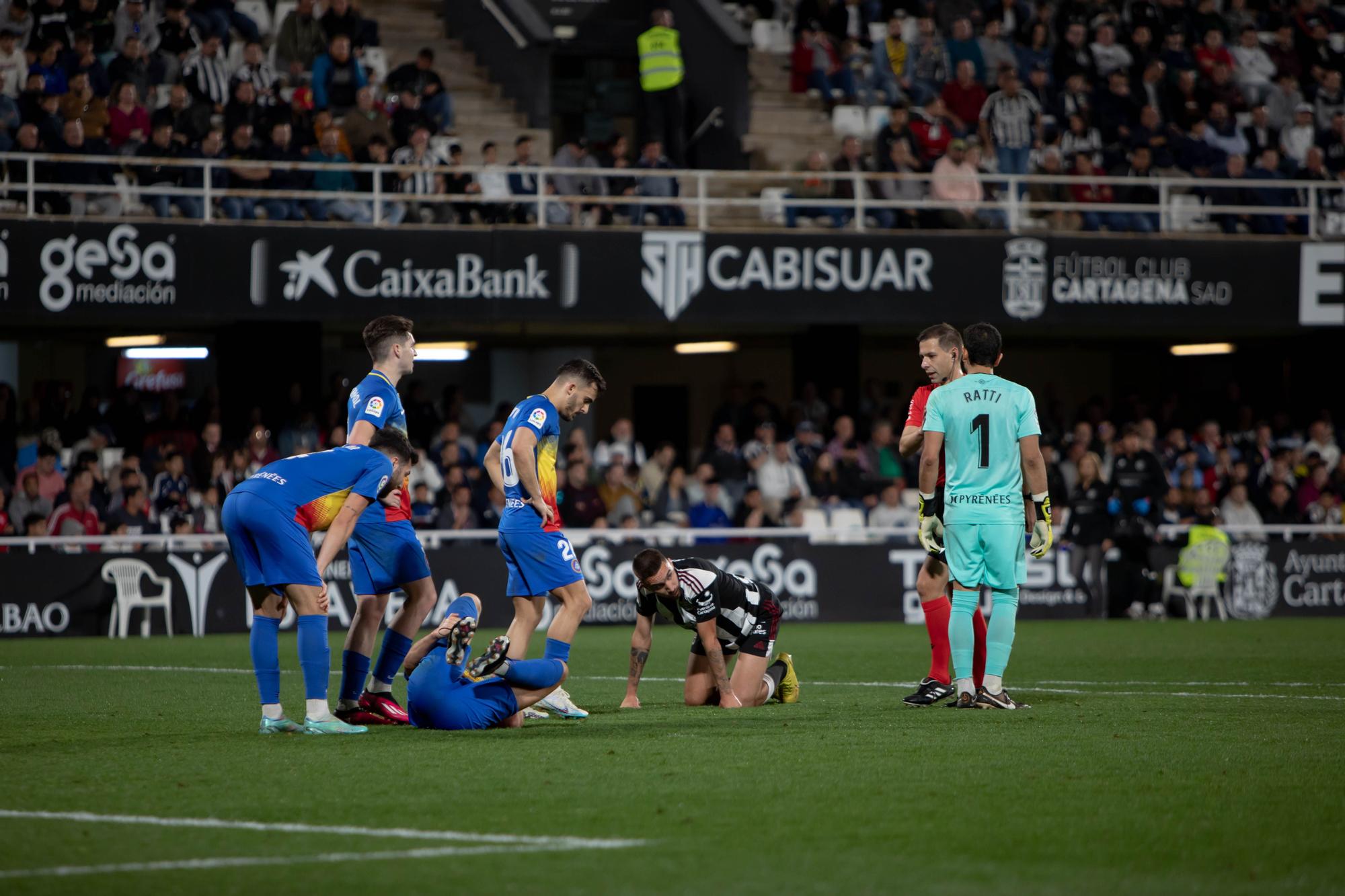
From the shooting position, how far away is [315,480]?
861cm

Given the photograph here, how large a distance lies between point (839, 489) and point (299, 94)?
8.33 meters

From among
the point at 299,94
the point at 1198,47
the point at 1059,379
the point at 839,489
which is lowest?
the point at 839,489

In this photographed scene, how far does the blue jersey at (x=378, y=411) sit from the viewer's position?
9.26m

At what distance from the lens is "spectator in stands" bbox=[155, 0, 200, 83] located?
70.2 ft

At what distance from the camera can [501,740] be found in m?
8.52

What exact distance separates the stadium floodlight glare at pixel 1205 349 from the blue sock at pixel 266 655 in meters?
23.3

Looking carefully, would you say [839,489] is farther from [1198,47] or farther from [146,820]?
[146,820]

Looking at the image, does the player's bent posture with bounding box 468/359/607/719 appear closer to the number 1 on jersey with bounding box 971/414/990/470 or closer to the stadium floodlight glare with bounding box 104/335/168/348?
the number 1 on jersey with bounding box 971/414/990/470

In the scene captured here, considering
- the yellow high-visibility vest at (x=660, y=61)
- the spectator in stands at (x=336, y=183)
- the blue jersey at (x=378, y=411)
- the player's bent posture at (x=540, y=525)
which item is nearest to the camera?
the blue jersey at (x=378, y=411)

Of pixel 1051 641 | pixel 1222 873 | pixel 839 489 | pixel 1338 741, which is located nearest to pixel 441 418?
pixel 839 489

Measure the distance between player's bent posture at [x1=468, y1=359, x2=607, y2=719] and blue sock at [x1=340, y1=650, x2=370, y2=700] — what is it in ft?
2.68

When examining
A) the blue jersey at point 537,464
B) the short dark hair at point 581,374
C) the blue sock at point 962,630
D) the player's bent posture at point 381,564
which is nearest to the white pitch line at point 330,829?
the player's bent posture at point 381,564

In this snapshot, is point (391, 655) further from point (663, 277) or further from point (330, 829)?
point (663, 277)

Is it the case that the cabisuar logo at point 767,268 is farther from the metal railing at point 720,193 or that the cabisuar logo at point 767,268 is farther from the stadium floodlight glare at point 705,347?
the stadium floodlight glare at point 705,347
